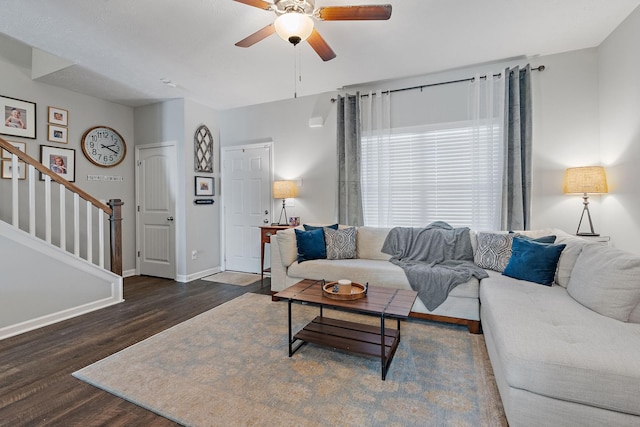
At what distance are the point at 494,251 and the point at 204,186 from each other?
161 inches

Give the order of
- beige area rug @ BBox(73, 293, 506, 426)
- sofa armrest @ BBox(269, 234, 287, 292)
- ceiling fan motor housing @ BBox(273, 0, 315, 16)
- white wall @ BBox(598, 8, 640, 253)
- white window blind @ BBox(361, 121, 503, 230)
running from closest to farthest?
beige area rug @ BBox(73, 293, 506, 426), ceiling fan motor housing @ BBox(273, 0, 315, 16), white wall @ BBox(598, 8, 640, 253), white window blind @ BBox(361, 121, 503, 230), sofa armrest @ BBox(269, 234, 287, 292)

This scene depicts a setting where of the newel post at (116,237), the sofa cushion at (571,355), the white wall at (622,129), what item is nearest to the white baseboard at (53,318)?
the newel post at (116,237)

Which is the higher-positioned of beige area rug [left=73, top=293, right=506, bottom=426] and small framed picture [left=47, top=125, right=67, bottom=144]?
small framed picture [left=47, top=125, right=67, bottom=144]

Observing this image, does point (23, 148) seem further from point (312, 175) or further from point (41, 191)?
point (312, 175)

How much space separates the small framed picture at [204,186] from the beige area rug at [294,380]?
8.24 feet

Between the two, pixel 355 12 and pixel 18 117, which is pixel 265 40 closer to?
pixel 355 12

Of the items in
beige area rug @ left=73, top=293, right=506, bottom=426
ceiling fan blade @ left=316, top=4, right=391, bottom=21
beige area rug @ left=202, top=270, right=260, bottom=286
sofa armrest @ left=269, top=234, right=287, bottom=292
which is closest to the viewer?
beige area rug @ left=73, top=293, right=506, bottom=426

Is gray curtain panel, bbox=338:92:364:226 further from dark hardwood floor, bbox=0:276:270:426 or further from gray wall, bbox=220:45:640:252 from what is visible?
dark hardwood floor, bbox=0:276:270:426

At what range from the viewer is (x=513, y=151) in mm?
3328

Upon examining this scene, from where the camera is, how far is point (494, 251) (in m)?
2.91

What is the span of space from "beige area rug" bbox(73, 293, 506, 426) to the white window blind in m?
1.49

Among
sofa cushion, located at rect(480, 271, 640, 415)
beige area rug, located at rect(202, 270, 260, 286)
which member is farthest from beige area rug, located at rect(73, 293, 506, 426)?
beige area rug, located at rect(202, 270, 260, 286)

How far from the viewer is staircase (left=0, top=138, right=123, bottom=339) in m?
2.67

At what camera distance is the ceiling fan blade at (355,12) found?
189 centimetres
